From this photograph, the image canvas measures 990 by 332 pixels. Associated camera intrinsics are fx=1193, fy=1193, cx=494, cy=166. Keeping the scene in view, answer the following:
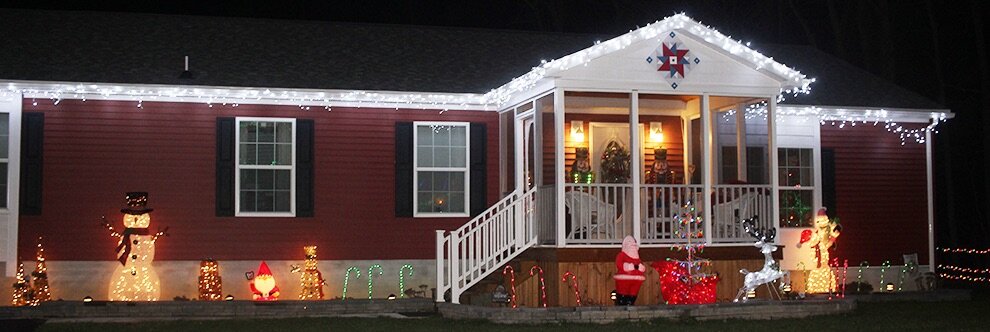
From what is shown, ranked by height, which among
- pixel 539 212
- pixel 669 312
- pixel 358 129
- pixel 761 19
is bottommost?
pixel 669 312

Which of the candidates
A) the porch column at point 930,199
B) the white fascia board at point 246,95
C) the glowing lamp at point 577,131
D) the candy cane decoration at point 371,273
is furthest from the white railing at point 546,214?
the porch column at point 930,199

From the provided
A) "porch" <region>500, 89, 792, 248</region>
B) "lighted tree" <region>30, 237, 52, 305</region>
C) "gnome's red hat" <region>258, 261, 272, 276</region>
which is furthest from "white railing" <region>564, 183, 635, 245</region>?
"lighted tree" <region>30, 237, 52, 305</region>

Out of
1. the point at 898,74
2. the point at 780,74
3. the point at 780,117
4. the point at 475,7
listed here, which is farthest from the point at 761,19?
the point at 780,74

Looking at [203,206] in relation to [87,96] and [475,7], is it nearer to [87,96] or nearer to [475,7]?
[87,96]

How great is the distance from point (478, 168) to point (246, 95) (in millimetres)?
3649

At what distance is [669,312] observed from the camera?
14344mm

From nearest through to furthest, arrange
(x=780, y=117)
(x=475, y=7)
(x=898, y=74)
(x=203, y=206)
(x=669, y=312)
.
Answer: (x=669, y=312) < (x=203, y=206) < (x=780, y=117) < (x=898, y=74) < (x=475, y=7)

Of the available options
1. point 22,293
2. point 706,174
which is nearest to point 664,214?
point 706,174

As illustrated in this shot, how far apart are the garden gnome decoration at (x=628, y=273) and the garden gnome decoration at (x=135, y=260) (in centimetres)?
641

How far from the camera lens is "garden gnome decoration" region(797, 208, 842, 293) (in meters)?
18.5

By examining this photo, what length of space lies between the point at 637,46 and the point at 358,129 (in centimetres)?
455

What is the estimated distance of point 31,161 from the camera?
1669 centimetres

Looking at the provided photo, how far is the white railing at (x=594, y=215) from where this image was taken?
1572 cm

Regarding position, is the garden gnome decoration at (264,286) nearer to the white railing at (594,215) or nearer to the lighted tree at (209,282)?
the lighted tree at (209,282)
